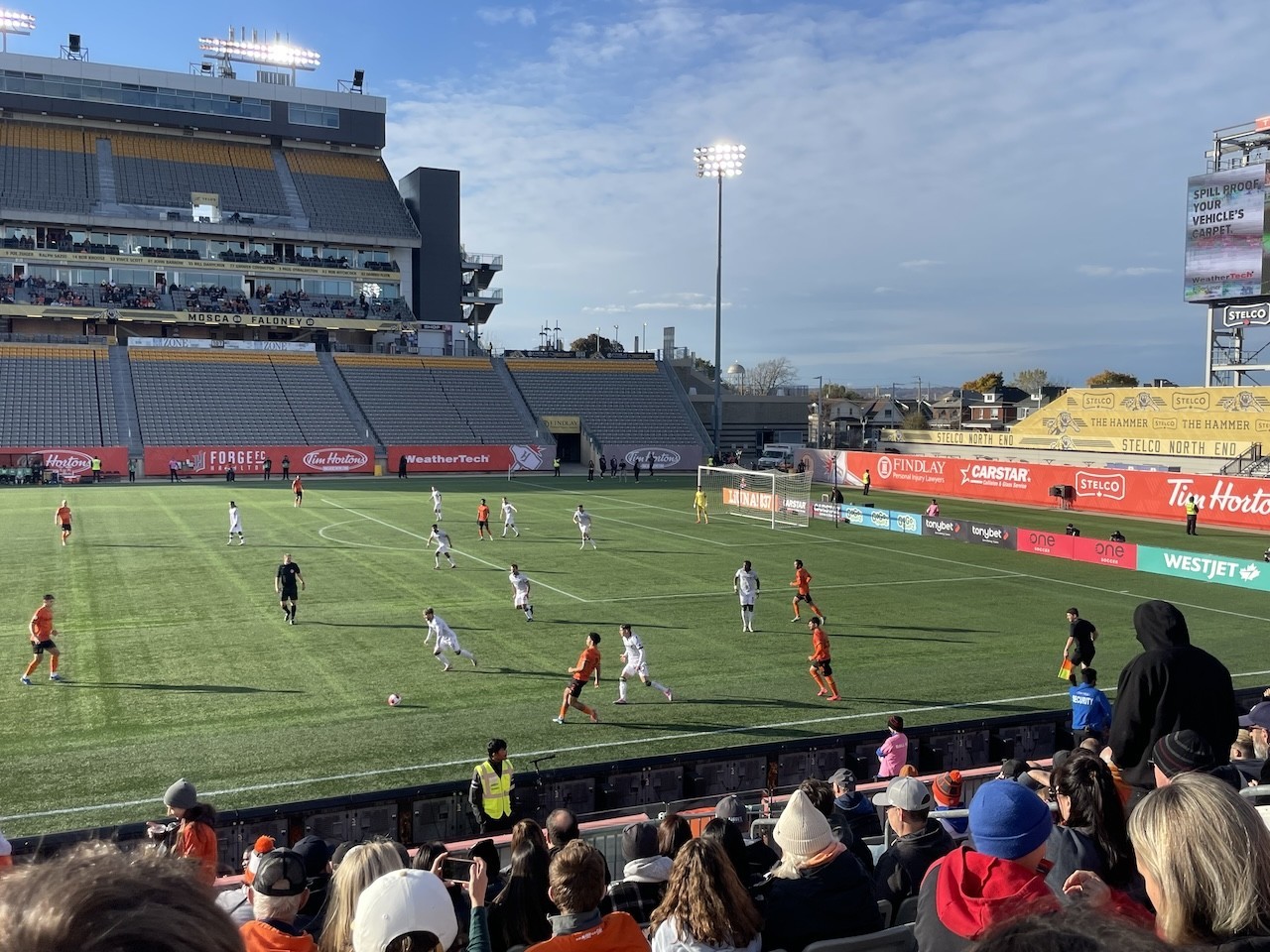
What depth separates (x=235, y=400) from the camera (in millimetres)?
63250

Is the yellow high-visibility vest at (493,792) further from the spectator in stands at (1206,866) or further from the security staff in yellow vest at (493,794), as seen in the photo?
the spectator in stands at (1206,866)

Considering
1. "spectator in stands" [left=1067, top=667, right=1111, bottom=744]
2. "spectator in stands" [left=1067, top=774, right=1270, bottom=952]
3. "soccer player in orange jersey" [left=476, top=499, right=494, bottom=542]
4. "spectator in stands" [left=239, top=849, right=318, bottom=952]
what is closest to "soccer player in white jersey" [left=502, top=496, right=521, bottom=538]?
"soccer player in orange jersey" [left=476, top=499, right=494, bottom=542]

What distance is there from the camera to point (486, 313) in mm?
89312

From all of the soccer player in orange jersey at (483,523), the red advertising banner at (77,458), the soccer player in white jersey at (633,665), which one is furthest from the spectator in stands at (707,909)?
the red advertising banner at (77,458)

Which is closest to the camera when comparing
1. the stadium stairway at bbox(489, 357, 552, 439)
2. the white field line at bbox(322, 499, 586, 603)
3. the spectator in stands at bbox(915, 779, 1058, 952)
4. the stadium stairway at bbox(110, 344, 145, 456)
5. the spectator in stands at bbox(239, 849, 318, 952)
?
the spectator in stands at bbox(915, 779, 1058, 952)

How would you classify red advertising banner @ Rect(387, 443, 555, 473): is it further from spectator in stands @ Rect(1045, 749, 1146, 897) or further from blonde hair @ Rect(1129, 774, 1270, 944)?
blonde hair @ Rect(1129, 774, 1270, 944)

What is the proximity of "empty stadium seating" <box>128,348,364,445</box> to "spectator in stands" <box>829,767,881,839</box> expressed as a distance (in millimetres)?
56510

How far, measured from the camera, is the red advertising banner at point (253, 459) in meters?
56.2

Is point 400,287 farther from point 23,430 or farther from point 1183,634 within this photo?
point 1183,634

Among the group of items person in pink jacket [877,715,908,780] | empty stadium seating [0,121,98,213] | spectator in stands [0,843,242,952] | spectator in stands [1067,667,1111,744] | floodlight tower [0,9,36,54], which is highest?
floodlight tower [0,9,36,54]

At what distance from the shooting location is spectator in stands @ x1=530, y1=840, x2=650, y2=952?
4.26 metres

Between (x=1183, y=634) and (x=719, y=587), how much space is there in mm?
19640

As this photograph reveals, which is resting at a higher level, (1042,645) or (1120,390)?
(1120,390)

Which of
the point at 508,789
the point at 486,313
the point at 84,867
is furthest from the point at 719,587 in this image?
the point at 486,313
